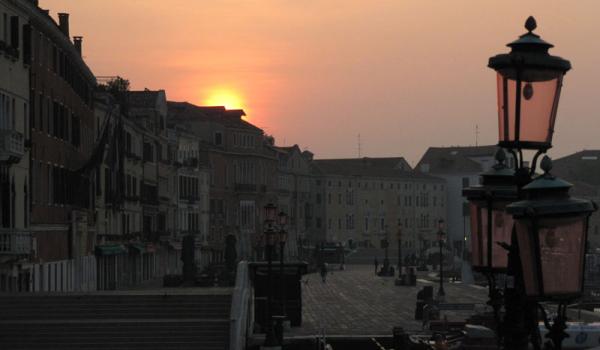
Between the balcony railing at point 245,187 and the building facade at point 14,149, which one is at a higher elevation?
the balcony railing at point 245,187

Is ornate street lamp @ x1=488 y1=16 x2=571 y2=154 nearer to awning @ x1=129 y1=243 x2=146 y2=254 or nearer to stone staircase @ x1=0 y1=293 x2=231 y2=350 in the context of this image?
stone staircase @ x1=0 y1=293 x2=231 y2=350

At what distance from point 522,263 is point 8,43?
3576 centimetres

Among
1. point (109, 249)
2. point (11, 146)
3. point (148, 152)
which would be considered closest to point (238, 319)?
point (11, 146)

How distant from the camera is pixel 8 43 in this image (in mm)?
41875

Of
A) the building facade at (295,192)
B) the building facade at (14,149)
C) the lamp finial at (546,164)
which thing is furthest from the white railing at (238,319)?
the building facade at (295,192)

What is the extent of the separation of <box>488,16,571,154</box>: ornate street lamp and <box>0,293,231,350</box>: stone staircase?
84.8ft

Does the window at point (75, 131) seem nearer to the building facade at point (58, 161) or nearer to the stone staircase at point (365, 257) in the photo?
the building facade at point (58, 161)

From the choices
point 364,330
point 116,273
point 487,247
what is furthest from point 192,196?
point 487,247

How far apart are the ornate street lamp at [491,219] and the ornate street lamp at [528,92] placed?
94cm


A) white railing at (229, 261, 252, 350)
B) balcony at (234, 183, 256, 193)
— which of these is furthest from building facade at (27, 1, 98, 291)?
balcony at (234, 183, 256, 193)

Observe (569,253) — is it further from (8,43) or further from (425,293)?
(425,293)

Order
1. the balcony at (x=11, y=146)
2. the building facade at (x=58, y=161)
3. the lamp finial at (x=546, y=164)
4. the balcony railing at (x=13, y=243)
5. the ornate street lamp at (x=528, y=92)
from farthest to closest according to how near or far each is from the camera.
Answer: the building facade at (x=58, y=161) → the balcony railing at (x=13, y=243) → the balcony at (x=11, y=146) → the ornate street lamp at (x=528, y=92) → the lamp finial at (x=546, y=164)

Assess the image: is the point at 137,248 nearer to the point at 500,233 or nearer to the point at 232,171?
→ the point at 232,171

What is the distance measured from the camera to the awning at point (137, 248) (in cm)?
8019
